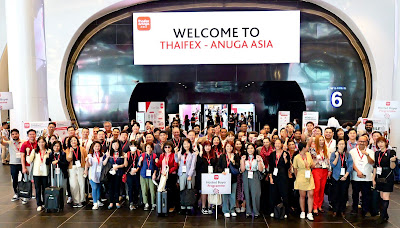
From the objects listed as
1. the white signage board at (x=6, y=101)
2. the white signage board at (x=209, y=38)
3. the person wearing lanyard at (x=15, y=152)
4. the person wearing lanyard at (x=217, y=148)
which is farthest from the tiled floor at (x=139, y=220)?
the white signage board at (x=209, y=38)

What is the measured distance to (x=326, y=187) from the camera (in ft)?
23.7

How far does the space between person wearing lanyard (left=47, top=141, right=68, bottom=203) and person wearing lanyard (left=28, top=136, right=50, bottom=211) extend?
0.43 ft

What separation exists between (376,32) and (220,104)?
7.23 m

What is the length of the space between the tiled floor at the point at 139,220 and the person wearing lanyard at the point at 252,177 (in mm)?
243

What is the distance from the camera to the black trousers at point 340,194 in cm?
641

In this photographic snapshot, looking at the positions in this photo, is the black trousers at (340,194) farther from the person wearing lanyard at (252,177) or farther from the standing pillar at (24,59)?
the standing pillar at (24,59)

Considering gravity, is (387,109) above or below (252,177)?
above

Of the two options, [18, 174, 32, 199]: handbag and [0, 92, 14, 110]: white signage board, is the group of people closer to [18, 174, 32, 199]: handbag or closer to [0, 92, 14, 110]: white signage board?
[18, 174, 32, 199]: handbag

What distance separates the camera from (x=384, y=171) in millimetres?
6004

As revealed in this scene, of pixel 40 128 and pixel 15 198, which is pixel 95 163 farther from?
pixel 40 128

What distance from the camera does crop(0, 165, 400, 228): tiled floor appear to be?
610 centimetres

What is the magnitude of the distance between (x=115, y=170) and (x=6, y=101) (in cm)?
434

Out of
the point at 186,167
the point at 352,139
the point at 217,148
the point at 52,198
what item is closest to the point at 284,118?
the point at 352,139

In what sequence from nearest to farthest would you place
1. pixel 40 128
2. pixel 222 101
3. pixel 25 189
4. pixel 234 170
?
pixel 234 170
pixel 25 189
pixel 40 128
pixel 222 101
